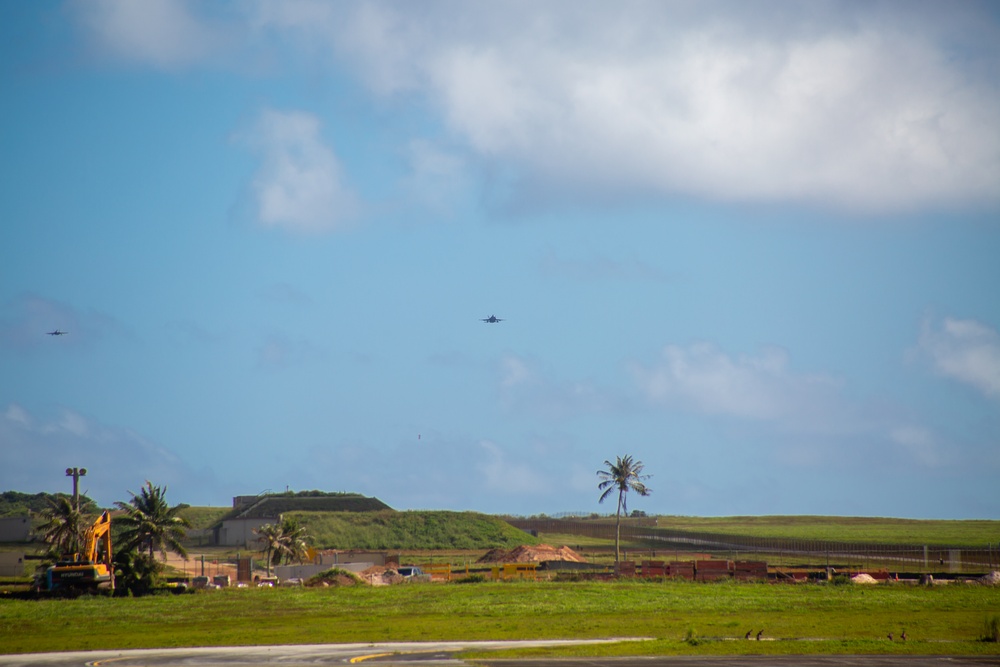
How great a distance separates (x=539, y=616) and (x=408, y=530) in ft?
270

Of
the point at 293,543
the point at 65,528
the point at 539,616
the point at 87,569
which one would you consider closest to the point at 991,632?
the point at 539,616

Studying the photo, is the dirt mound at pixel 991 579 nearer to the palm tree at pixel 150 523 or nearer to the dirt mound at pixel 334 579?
the dirt mound at pixel 334 579

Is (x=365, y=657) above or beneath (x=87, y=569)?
beneath

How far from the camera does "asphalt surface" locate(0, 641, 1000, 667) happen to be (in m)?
43.0

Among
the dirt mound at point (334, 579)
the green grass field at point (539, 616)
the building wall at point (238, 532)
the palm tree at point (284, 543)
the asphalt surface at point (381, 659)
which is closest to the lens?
the asphalt surface at point (381, 659)

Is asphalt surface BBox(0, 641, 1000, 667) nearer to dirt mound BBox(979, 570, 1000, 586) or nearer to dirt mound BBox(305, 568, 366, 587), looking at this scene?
dirt mound BBox(305, 568, 366, 587)

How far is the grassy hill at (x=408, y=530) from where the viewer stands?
5482 inches

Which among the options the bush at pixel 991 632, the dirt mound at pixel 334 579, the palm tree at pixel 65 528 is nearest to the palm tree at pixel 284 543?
the dirt mound at pixel 334 579

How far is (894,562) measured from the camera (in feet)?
363

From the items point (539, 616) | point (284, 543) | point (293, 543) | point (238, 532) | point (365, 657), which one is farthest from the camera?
point (238, 532)

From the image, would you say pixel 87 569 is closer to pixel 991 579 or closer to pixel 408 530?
pixel 991 579

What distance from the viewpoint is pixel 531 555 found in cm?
11650

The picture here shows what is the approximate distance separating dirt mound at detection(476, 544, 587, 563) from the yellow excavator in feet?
155

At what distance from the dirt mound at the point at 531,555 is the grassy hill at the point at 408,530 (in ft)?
53.6
